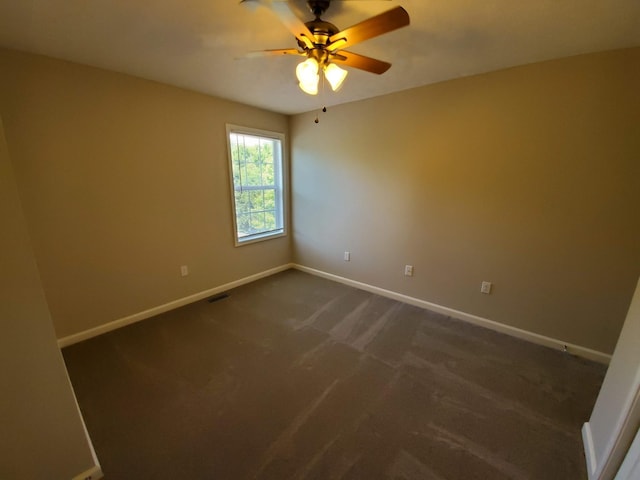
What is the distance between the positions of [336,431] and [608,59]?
3023 mm

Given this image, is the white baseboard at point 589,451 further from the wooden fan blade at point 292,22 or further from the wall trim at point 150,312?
the wall trim at point 150,312

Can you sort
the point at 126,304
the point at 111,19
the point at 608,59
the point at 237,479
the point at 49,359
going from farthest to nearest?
the point at 126,304, the point at 608,59, the point at 111,19, the point at 237,479, the point at 49,359

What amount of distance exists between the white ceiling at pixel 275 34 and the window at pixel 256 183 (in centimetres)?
A: 100

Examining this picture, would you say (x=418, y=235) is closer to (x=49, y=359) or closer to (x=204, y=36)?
(x=204, y=36)

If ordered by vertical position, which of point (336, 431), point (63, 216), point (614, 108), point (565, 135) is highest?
point (614, 108)

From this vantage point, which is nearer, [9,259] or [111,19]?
[9,259]

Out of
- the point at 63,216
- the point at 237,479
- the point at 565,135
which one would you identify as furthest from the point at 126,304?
the point at 565,135

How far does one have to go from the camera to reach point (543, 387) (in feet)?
5.90

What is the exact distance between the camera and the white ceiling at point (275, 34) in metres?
1.34

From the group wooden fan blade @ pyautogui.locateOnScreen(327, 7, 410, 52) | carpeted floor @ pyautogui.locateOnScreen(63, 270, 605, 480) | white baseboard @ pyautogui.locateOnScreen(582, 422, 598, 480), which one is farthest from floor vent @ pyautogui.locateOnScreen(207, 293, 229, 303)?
white baseboard @ pyautogui.locateOnScreen(582, 422, 598, 480)

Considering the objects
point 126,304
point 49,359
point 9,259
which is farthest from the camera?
point 126,304

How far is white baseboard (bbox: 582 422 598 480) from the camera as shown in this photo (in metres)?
1.24

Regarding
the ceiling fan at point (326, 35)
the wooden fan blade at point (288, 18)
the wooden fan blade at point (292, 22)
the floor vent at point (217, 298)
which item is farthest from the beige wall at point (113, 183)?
the wooden fan blade at point (292, 22)

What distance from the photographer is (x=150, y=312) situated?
2.65 metres
